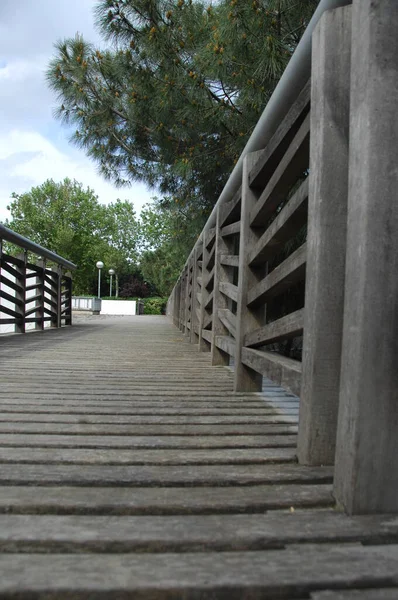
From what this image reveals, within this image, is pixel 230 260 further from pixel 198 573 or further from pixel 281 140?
pixel 198 573

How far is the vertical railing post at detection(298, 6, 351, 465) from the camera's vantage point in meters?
1.32

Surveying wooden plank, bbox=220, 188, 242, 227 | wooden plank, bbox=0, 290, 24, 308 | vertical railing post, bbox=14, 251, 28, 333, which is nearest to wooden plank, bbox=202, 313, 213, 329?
wooden plank, bbox=220, 188, 242, 227

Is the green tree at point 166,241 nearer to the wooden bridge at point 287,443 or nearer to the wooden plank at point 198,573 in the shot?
the wooden bridge at point 287,443

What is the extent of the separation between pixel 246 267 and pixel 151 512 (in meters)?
1.62

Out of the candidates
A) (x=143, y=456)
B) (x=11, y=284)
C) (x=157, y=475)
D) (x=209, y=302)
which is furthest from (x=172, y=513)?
(x=11, y=284)

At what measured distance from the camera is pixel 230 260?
320 cm

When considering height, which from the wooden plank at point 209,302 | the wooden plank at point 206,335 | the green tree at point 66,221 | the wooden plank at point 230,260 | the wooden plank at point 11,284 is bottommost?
the wooden plank at point 206,335

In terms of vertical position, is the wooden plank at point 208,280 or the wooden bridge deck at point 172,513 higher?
the wooden plank at point 208,280

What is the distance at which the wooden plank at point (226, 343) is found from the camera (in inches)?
114

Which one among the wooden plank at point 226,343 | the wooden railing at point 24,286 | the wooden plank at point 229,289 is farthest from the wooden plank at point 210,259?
the wooden railing at point 24,286

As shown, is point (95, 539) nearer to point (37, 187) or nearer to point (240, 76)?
point (240, 76)

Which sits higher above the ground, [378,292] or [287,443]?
[378,292]

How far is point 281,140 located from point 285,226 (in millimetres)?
359

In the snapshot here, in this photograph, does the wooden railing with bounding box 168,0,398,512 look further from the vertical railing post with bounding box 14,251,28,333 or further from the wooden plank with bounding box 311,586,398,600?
the vertical railing post with bounding box 14,251,28,333
